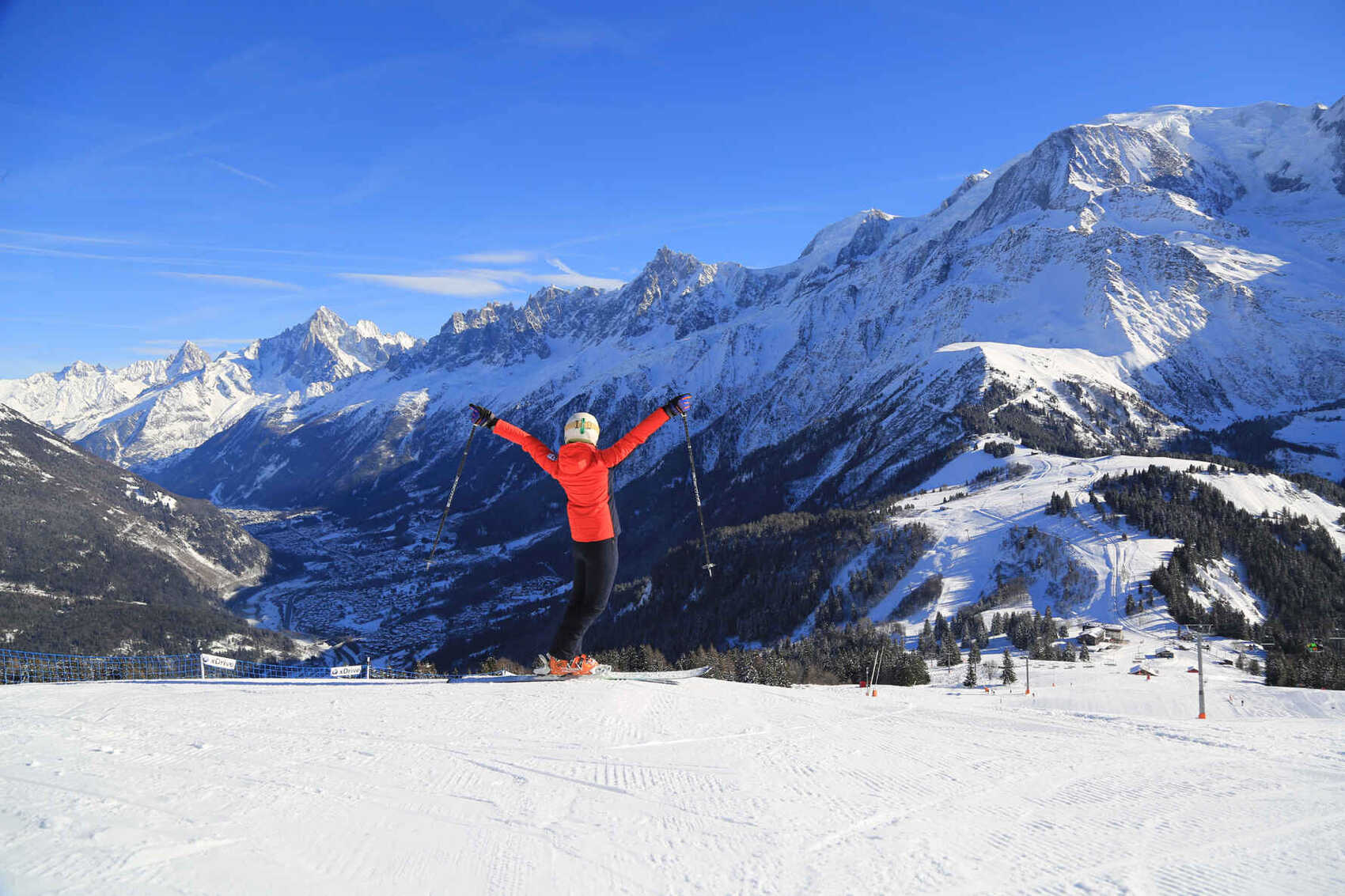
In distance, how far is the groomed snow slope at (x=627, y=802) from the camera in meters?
6.29

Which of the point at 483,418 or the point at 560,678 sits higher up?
the point at 483,418

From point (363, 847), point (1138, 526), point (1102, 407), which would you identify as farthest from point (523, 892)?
point (1102, 407)

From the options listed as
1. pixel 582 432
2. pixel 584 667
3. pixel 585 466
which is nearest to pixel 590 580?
pixel 585 466

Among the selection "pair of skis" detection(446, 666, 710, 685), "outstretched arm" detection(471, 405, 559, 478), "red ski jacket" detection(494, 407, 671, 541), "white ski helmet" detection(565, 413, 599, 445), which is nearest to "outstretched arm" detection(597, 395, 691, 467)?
"red ski jacket" detection(494, 407, 671, 541)

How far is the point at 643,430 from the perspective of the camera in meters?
13.7

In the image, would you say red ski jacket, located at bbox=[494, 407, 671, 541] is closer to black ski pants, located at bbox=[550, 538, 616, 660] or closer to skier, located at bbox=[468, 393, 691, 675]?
skier, located at bbox=[468, 393, 691, 675]

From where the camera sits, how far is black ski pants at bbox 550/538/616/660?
1492 centimetres

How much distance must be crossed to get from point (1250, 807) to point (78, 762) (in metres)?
13.9

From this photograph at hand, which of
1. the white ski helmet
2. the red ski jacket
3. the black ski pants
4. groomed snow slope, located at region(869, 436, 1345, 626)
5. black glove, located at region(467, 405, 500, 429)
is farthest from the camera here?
groomed snow slope, located at region(869, 436, 1345, 626)

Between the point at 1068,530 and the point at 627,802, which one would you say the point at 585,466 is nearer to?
the point at 627,802

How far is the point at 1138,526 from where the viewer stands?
97625 mm

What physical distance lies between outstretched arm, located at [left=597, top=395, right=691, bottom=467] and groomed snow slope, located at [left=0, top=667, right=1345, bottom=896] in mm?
4669

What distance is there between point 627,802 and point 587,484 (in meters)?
6.87

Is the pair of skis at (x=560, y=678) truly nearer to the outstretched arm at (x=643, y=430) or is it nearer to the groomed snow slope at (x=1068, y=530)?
the outstretched arm at (x=643, y=430)
